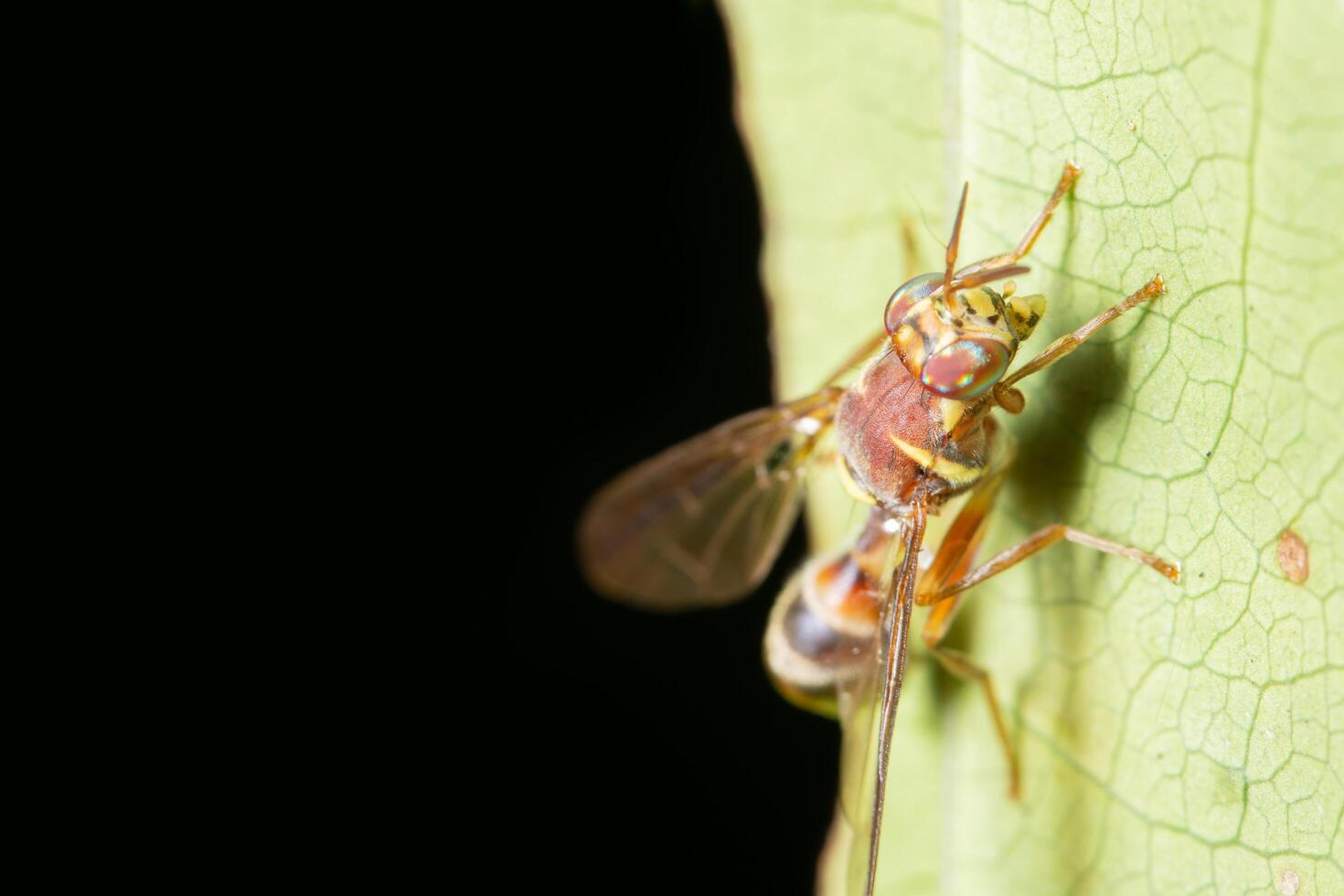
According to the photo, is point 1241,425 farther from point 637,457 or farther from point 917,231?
point 637,457

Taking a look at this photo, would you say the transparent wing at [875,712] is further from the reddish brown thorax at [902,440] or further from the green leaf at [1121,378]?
the green leaf at [1121,378]

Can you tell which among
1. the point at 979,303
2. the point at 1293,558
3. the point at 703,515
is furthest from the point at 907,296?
the point at 703,515

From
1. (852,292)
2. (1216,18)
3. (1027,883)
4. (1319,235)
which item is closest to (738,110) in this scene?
(852,292)

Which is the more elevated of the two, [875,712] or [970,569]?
[970,569]

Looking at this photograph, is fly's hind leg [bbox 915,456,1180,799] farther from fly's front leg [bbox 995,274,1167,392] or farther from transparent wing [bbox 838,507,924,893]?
fly's front leg [bbox 995,274,1167,392]

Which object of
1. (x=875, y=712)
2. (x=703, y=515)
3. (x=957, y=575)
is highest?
(x=703, y=515)

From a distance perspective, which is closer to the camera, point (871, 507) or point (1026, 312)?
point (1026, 312)

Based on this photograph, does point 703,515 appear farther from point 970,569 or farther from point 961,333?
point 961,333

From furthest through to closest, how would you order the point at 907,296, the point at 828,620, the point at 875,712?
the point at 828,620 → the point at 875,712 → the point at 907,296
